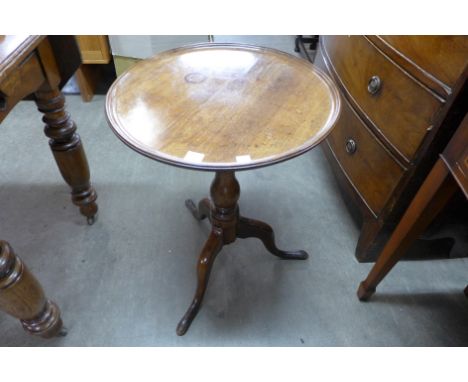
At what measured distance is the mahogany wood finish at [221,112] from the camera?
65cm

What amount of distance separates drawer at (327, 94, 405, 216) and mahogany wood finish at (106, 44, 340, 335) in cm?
32

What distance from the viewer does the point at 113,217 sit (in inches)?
53.6

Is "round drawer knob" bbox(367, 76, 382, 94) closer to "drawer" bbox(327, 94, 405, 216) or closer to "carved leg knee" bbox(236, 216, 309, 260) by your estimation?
"drawer" bbox(327, 94, 405, 216)

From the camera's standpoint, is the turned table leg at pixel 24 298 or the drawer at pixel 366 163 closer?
the turned table leg at pixel 24 298

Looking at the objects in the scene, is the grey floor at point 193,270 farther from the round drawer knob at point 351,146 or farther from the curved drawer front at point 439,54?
the curved drawer front at point 439,54

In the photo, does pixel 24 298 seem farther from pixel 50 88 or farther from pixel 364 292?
pixel 364 292

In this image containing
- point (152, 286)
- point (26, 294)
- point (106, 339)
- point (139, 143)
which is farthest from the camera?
point (152, 286)

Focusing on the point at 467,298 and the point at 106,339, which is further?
the point at 467,298

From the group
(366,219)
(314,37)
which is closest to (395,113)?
(366,219)

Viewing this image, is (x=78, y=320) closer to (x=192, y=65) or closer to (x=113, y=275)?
(x=113, y=275)

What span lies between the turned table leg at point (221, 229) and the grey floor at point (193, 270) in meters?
0.07

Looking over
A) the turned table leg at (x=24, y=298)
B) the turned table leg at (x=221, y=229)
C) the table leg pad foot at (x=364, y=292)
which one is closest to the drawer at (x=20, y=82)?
the turned table leg at (x=24, y=298)

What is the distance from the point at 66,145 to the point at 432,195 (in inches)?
42.3

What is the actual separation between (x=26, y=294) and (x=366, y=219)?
3.34ft
